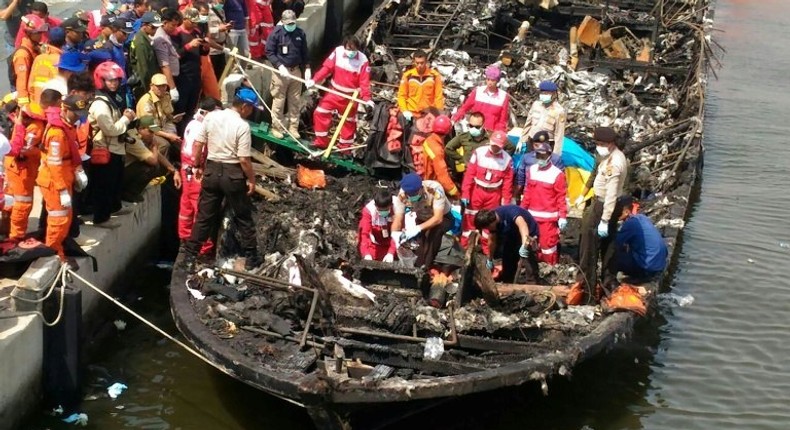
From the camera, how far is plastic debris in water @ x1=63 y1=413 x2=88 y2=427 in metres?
7.98

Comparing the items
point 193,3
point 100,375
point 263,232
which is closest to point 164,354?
point 100,375

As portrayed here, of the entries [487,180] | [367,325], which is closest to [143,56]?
[487,180]

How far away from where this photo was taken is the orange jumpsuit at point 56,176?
7.77m

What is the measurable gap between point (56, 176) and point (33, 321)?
45.6 inches

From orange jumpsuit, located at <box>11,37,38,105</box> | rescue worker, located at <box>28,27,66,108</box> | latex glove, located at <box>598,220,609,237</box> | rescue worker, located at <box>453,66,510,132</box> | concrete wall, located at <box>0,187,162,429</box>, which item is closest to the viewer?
concrete wall, located at <box>0,187,162,429</box>

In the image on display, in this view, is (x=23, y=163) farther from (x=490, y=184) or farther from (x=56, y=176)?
(x=490, y=184)

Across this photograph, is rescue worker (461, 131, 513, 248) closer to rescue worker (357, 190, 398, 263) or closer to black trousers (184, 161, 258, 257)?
rescue worker (357, 190, 398, 263)

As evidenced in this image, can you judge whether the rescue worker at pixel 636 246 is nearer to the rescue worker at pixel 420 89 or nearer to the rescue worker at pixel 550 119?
the rescue worker at pixel 550 119

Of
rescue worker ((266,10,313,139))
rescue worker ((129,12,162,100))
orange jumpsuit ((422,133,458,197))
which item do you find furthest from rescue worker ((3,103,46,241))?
rescue worker ((266,10,313,139))

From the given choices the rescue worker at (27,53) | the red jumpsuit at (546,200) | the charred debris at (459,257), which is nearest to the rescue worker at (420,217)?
the charred debris at (459,257)

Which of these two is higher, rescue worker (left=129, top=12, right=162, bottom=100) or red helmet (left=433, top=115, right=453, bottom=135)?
rescue worker (left=129, top=12, right=162, bottom=100)

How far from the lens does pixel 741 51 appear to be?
24.1 meters

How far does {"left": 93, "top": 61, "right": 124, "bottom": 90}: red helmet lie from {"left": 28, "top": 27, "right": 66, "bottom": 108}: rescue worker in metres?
0.72

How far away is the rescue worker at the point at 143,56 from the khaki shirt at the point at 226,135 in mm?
1915
